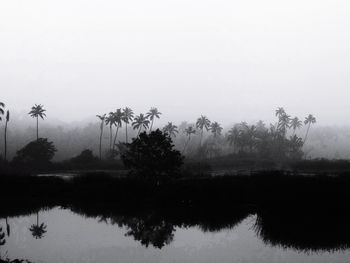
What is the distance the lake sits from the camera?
2070cm

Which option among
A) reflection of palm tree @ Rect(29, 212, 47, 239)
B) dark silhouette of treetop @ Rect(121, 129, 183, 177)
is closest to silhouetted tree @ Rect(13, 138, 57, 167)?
dark silhouette of treetop @ Rect(121, 129, 183, 177)

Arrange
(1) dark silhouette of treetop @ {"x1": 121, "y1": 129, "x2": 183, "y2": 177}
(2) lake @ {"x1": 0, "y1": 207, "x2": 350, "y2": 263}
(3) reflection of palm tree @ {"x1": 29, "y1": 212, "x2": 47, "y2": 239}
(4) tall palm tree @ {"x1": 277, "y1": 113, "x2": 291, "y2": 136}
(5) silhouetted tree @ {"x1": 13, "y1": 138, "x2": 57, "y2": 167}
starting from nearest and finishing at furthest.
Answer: (2) lake @ {"x1": 0, "y1": 207, "x2": 350, "y2": 263}, (3) reflection of palm tree @ {"x1": 29, "y1": 212, "x2": 47, "y2": 239}, (1) dark silhouette of treetop @ {"x1": 121, "y1": 129, "x2": 183, "y2": 177}, (5) silhouetted tree @ {"x1": 13, "y1": 138, "x2": 57, "y2": 167}, (4) tall palm tree @ {"x1": 277, "y1": 113, "x2": 291, "y2": 136}

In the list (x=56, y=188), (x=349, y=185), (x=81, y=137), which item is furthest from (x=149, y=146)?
(x=81, y=137)

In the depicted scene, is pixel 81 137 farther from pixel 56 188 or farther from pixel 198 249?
pixel 198 249

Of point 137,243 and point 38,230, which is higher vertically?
point 38,230

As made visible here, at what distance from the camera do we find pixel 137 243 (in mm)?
23922

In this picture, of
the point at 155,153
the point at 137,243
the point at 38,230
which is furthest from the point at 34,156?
the point at 137,243

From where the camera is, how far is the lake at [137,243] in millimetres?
20703

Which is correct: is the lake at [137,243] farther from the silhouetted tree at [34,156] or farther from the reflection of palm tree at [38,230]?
the silhouetted tree at [34,156]

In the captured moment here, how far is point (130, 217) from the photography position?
102ft

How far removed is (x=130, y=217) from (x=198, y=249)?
9.73 meters

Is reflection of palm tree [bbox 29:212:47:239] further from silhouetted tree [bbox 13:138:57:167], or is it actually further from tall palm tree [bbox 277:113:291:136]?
tall palm tree [bbox 277:113:291:136]

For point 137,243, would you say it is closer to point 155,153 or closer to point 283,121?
point 155,153

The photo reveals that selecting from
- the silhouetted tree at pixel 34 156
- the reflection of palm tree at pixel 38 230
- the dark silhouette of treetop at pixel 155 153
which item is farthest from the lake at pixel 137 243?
the silhouetted tree at pixel 34 156
